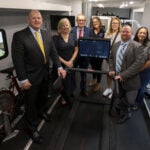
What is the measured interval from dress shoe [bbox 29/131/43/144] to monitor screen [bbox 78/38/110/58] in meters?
1.41

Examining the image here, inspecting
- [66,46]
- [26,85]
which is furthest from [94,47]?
[26,85]

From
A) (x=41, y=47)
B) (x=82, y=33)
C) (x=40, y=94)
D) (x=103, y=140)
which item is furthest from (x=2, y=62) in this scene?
(x=103, y=140)

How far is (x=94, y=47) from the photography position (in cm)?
264

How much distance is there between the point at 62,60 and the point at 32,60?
32.6 inches

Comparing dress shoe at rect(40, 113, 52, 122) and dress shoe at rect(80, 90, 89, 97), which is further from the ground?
dress shoe at rect(80, 90, 89, 97)

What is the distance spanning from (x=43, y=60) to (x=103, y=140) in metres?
1.40

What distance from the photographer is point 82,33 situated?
3.20 meters

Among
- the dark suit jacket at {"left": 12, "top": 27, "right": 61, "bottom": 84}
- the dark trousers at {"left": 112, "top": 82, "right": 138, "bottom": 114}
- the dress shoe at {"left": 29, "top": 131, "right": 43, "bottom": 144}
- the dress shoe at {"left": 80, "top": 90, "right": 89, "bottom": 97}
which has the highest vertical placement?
the dark suit jacket at {"left": 12, "top": 27, "right": 61, "bottom": 84}

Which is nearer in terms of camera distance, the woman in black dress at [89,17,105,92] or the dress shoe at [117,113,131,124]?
the dress shoe at [117,113,131,124]

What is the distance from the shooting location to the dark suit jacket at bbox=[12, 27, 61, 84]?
1.99 metres

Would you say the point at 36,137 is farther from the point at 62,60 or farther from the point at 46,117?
the point at 62,60

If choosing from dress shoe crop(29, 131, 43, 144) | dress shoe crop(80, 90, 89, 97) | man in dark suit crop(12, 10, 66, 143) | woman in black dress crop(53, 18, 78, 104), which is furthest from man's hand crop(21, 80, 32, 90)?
dress shoe crop(80, 90, 89, 97)

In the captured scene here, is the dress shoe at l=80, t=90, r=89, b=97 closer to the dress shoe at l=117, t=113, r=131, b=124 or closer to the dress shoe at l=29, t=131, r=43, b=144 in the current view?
the dress shoe at l=117, t=113, r=131, b=124

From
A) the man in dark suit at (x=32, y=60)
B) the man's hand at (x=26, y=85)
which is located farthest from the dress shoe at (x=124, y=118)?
the man's hand at (x=26, y=85)
